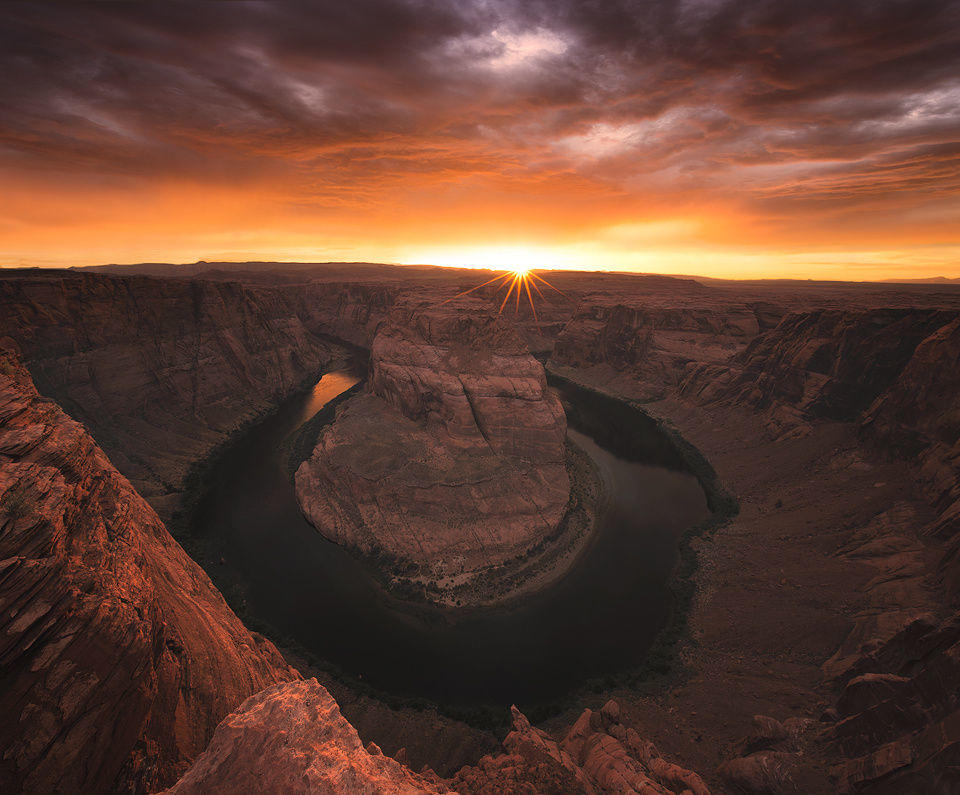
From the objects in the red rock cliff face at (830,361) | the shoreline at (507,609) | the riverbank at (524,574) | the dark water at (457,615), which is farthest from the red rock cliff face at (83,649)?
the red rock cliff face at (830,361)

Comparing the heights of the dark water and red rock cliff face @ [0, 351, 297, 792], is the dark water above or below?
below

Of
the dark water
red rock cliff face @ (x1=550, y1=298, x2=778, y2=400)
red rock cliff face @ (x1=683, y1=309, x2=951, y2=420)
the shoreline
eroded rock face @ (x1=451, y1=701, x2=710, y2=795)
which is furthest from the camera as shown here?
red rock cliff face @ (x1=550, y1=298, x2=778, y2=400)

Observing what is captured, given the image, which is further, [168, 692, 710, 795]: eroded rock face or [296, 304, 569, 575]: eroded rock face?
[296, 304, 569, 575]: eroded rock face

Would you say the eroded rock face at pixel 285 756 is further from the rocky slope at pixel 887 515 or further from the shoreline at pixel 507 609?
the rocky slope at pixel 887 515

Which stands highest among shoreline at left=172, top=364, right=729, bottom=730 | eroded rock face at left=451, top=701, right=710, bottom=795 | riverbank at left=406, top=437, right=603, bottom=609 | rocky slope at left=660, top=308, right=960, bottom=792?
rocky slope at left=660, top=308, right=960, bottom=792

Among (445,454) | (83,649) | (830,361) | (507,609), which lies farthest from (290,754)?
(830,361)

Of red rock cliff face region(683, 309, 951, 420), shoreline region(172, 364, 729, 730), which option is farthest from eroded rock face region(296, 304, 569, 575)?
red rock cliff face region(683, 309, 951, 420)

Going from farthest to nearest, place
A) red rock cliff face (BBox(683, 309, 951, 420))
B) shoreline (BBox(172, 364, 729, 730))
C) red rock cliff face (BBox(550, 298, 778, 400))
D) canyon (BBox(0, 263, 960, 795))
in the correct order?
1. red rock cliff face (BBox(550, 298, 778, 400))
2. red rock cliff face (BBox(683, 309, 951, 420))
3. shoreline (BBox(172, 364, 729, 730))
4. canyon (BBox(0, 263, 960, 795))

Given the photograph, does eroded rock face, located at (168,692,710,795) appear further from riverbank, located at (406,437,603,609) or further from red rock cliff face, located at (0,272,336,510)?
red rock cliff face, located at (0,272,336,510)
